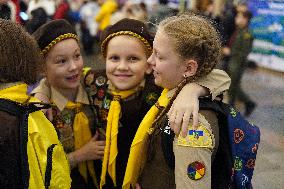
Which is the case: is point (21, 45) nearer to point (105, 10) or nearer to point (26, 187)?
point (26, 187)

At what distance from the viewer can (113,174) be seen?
2057 millimetres

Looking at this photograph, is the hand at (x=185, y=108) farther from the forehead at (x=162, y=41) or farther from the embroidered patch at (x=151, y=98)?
the embroidered patch at (x=151, y=98)

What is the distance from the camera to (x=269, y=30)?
19.1 ft

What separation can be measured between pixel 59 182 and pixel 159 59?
655 millimetres

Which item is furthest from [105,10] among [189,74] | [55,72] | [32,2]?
[189,74]

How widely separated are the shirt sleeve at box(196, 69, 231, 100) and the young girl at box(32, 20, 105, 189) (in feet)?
2.46

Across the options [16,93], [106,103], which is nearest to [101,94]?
[106,103]

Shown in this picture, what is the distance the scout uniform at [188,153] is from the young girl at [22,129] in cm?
44

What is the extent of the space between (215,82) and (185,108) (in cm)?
26

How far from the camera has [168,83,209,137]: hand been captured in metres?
1.43

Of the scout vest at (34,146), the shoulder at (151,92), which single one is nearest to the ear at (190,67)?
the shoulder at (151,92)

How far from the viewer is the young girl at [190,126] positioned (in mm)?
1407

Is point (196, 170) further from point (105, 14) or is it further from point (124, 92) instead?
point (105, 14)

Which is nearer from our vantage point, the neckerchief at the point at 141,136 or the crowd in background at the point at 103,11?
the neckerchief at the point at 141,136
